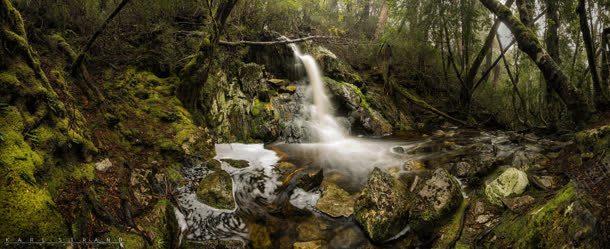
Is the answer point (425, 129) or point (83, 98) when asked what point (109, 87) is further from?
point (425, 129)

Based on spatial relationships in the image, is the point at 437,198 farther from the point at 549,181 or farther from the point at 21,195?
the point at 21,195

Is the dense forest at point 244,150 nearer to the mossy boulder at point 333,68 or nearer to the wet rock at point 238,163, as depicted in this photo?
the wet rock at point 238,163

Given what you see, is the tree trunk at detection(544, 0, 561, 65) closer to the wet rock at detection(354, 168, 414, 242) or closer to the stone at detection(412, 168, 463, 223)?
the stone at detection(412, 168, 463, 223)

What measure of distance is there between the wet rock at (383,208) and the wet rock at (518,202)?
1176 millimetres

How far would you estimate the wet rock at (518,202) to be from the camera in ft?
12.6

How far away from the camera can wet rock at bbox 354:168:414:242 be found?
4.23 metres

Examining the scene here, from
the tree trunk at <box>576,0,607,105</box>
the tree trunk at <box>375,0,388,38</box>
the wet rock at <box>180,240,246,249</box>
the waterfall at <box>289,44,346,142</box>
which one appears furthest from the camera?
the tree trunk at <box>375,0,388,38</box>

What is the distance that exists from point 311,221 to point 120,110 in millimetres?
4071

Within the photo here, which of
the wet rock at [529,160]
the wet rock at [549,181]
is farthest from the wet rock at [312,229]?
the wet rock at [529,160]

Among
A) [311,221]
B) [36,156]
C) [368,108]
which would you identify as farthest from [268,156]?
[368,108]

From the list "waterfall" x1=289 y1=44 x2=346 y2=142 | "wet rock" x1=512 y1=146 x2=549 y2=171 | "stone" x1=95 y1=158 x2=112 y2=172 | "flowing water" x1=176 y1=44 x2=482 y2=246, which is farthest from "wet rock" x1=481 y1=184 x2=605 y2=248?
"waterfall" x1=289 y1=44 x2=346 y2=142

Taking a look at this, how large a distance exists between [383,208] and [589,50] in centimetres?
473

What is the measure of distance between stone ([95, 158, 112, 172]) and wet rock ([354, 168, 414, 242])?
3.48 meters

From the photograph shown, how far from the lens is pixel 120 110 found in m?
5.95
